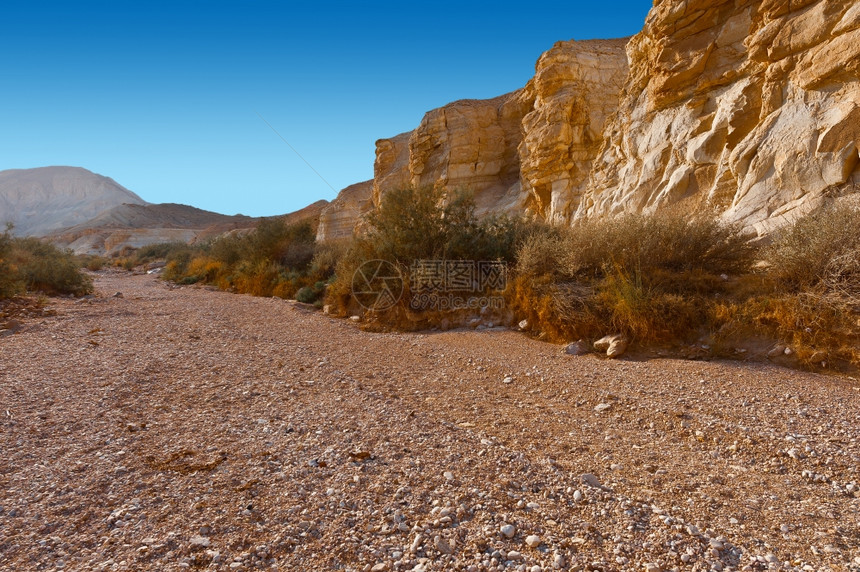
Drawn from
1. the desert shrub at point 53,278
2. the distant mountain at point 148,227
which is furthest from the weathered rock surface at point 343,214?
the desert shrub at point 53,278

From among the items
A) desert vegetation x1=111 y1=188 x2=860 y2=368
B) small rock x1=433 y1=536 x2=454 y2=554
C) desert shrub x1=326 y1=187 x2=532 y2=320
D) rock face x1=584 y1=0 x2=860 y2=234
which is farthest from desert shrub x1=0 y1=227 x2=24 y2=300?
rock face x1=584 y1=0 x2=860 y2=234

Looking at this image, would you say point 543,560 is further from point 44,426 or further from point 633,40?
point 633,40

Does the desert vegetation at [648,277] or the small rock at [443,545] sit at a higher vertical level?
the desert vegetation at [648,277]

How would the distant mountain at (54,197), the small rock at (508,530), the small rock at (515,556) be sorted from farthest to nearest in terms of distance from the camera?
the distant mountain at (54,197)
the small rock at (508,530)
the small rock at (515,556)

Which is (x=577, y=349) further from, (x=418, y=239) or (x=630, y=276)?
(x=418, y=239)

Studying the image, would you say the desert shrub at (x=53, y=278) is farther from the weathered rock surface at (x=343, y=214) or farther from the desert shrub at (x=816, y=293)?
the weathered rock surface at (x=343, y=214)

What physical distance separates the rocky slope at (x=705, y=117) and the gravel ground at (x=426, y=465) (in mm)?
4935

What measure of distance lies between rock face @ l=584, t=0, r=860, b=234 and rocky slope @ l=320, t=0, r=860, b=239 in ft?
0.07

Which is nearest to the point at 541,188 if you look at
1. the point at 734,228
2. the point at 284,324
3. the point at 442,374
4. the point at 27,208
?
the point at 734,228

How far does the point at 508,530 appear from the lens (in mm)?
2074

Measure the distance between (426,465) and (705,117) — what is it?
10745mm

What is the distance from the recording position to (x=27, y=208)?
3927 inches

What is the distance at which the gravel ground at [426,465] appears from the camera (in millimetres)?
1969

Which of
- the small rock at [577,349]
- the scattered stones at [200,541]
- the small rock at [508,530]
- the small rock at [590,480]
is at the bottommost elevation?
the scattered stones at [200,541]
